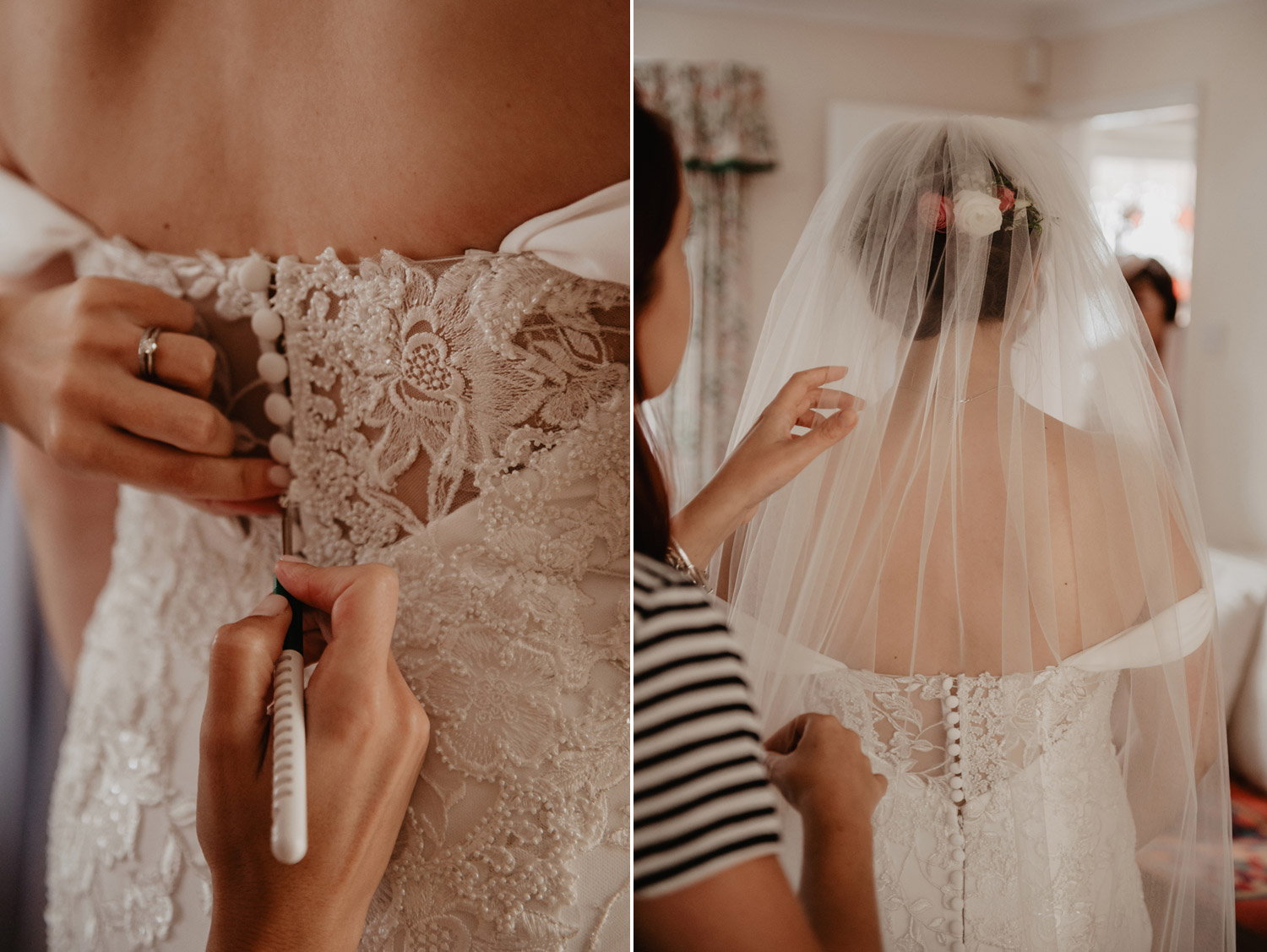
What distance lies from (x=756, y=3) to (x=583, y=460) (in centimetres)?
37

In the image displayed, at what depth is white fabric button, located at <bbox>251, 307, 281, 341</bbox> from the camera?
2.03 ft

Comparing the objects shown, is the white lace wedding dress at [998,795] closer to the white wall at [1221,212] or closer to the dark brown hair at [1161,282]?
the white wall at [1221,212]

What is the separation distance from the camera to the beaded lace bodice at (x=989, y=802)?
586mm

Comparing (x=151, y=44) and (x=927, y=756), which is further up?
(x=151, y=44)

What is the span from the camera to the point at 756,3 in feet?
1.98

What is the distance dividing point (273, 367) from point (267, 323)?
4cm

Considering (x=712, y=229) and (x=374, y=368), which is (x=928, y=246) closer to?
(x=712, y=229)

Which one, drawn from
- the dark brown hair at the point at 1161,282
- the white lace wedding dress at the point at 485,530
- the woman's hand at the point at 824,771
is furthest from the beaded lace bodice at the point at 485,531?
the dark brown hair at the point at 1161,282

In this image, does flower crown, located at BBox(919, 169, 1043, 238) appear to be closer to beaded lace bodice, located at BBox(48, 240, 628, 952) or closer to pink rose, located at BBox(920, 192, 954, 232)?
pink rose, located at BBox(920, 192, 954, 232)

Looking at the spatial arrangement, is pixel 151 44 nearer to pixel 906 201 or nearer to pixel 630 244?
pixel 630 244

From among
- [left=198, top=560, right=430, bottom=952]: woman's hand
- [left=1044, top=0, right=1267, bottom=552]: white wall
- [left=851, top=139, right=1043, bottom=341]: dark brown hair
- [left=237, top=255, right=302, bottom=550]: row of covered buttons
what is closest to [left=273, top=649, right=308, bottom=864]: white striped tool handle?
[left=198, top=560, right=430, bottom=952]: woman's hand

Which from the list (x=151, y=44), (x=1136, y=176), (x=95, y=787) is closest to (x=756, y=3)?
(x=1136, y=176)

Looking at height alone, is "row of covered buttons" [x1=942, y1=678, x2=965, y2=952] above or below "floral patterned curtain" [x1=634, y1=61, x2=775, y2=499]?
below

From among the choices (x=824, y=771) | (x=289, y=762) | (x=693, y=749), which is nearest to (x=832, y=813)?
(x=824, y=771)
